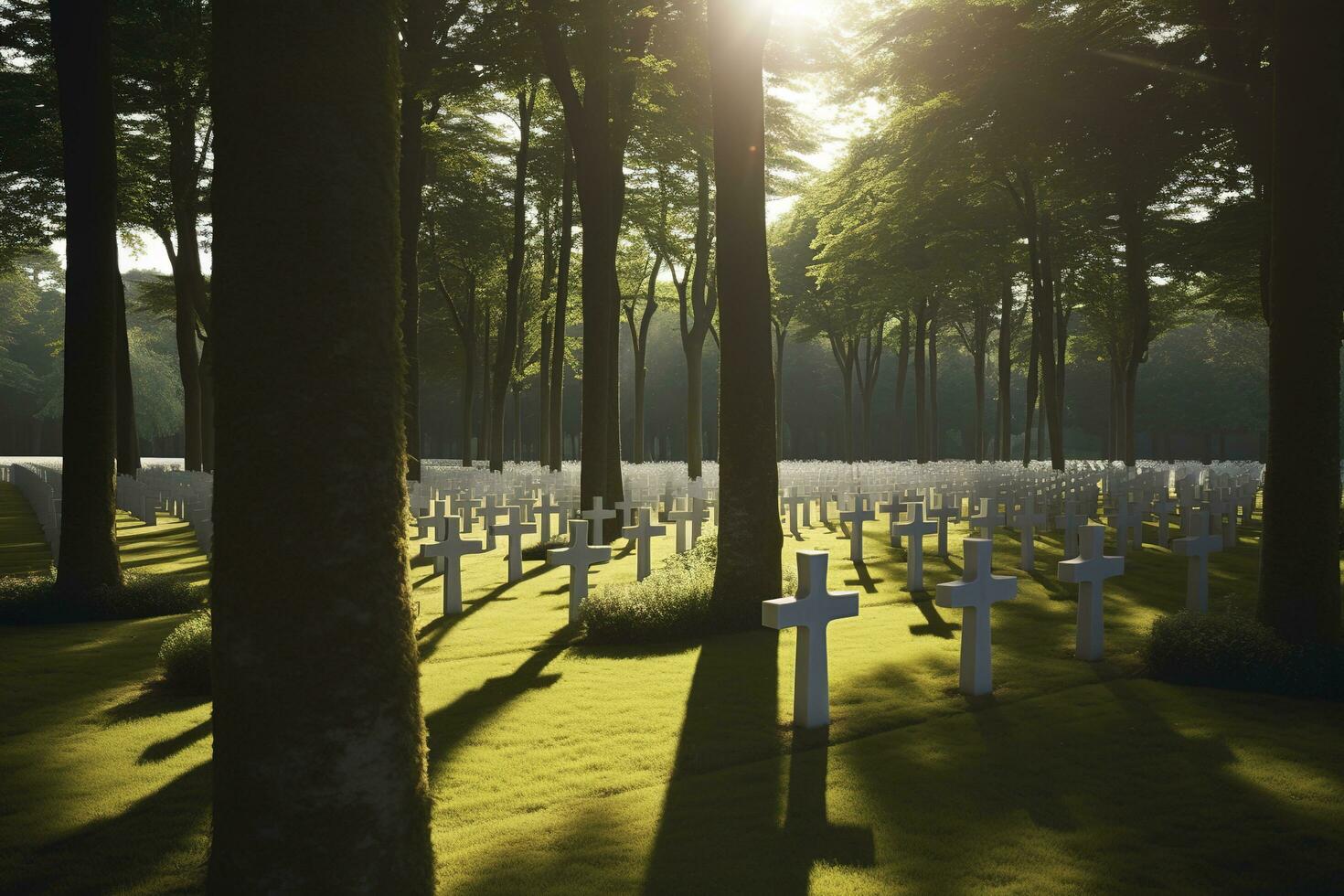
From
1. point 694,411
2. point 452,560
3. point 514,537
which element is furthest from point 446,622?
point 694,411

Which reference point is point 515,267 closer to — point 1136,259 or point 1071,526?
point 1136,259

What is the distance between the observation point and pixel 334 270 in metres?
2.91

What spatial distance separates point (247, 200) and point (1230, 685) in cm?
671

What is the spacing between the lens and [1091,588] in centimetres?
739

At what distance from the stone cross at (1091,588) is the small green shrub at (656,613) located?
2.78m

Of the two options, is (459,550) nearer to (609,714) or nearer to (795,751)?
(609,714)

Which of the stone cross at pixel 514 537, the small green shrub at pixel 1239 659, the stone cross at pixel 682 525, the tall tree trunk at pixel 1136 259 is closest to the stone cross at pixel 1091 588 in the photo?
the small green shrub at pixel 1239 659

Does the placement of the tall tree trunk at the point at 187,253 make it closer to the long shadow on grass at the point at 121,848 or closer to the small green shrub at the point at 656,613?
the small green shrub at the point at 656,613

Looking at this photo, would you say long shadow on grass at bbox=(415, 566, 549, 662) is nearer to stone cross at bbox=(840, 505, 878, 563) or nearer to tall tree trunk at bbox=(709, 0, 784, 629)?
tall tree trunk at bbox=(709, 0, 784, 629)

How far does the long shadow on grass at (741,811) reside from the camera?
3.87 metres

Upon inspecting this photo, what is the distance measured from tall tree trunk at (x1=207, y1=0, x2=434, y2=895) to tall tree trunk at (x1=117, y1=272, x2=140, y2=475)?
2149 cm

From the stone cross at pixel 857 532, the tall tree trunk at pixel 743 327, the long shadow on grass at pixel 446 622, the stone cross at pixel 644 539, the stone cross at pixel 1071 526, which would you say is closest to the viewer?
the long shadow on grass at pixel 446 622

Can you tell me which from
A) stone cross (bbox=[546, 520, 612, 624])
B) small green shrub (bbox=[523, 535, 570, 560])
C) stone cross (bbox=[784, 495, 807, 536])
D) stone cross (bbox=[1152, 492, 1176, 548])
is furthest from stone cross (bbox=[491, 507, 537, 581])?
stone cross (bbox=[1152, 492, 1176, 548])

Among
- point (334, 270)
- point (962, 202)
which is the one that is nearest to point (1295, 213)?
point (334, 270)
